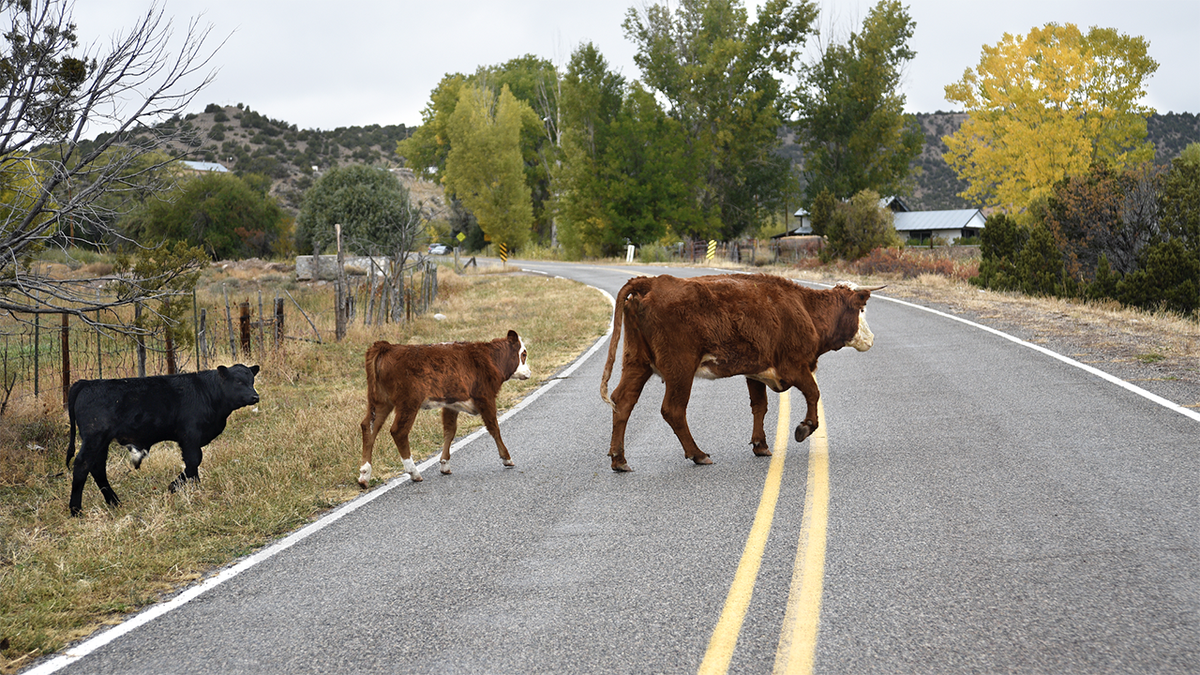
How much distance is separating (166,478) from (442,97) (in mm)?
82011

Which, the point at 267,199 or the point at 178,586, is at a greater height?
the point at 267,199

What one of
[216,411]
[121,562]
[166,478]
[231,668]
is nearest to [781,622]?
[231,668]

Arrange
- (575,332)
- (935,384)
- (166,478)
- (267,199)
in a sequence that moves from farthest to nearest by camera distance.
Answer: (267,199) → (575,332) → (935,384) → (166,478)

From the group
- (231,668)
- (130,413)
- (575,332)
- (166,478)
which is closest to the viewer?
(231,668)

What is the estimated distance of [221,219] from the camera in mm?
46719

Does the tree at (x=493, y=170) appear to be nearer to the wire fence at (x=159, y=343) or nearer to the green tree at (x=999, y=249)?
the wire fence at (x=159, y=343)

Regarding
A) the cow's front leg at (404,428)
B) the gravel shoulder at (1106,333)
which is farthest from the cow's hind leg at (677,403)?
the gravel shoulder at (1106,333)

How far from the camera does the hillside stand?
92250 millimetres

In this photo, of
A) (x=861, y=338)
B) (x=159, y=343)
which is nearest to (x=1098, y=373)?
(x=861, y=338)

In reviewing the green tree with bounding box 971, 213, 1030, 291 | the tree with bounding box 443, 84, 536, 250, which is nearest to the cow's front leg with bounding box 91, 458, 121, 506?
the green tree with bounding box 971, 213, 1030, 291

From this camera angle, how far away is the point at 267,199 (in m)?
50.5

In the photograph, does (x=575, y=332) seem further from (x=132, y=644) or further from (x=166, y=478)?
(x=132, y=644)

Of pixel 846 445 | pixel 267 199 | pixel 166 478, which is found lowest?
pixel 166 478

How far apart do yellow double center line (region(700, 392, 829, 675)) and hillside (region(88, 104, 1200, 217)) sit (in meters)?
81.2
